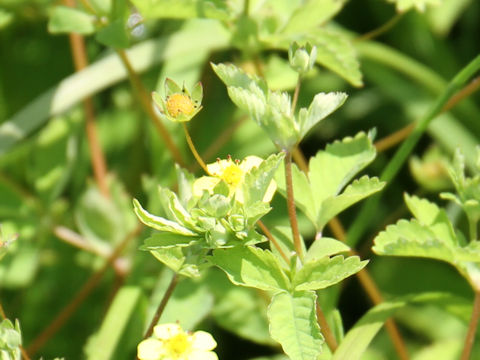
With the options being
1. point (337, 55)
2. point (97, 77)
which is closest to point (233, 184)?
point (337, 55)

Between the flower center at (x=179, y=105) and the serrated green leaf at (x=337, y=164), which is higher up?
the flower center at (x=179, y=105)

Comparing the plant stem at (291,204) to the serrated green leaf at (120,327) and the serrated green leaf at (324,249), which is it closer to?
the serrated green leaf at (324,249)

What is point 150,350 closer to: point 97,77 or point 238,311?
point 238,311

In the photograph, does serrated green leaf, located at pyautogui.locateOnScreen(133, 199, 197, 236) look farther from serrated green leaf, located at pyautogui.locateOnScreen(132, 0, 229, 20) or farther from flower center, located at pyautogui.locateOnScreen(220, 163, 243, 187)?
serrated green leaf, located at pyautogui.locateOnScreen(132, 0, 229, 20)

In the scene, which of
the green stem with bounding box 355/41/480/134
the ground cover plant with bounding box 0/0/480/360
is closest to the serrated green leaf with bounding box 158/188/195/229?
the ground cover plant with bounding box 0/0/480/360

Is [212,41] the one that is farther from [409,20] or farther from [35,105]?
[409,20]

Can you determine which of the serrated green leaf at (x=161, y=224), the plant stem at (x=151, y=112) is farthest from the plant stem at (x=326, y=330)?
the plant stem at (x=151, y=112)
